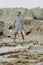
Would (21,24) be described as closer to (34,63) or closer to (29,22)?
(34,63)

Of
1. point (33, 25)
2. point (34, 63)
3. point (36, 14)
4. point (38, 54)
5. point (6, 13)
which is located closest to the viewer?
point (34, 63)

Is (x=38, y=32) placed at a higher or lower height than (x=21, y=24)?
lower

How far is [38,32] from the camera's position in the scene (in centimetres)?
1947

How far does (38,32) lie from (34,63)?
1211 centimetres

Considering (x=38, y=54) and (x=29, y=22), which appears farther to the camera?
(x=29, y=22)

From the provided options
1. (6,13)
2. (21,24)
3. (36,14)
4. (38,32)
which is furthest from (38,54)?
(6,13)

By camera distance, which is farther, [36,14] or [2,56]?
[36,14]

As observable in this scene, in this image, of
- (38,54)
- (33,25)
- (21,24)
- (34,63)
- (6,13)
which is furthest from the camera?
(6,13)

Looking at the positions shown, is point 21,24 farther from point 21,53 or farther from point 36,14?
point 36,14

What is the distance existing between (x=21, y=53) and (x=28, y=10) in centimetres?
2340

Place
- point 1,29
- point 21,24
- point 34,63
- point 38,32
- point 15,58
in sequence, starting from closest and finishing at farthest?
point 34,63 < point 15,58 < point 21,24 < point 1,29 < point 38,32

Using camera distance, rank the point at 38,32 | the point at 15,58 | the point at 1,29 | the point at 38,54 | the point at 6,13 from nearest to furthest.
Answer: the point at 15,58 < the point at 38,54 < the point at 1,29 < the point at 38,32 < the point at 6,13

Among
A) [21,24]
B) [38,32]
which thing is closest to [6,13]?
[38,32]

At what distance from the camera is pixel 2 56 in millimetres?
8375
